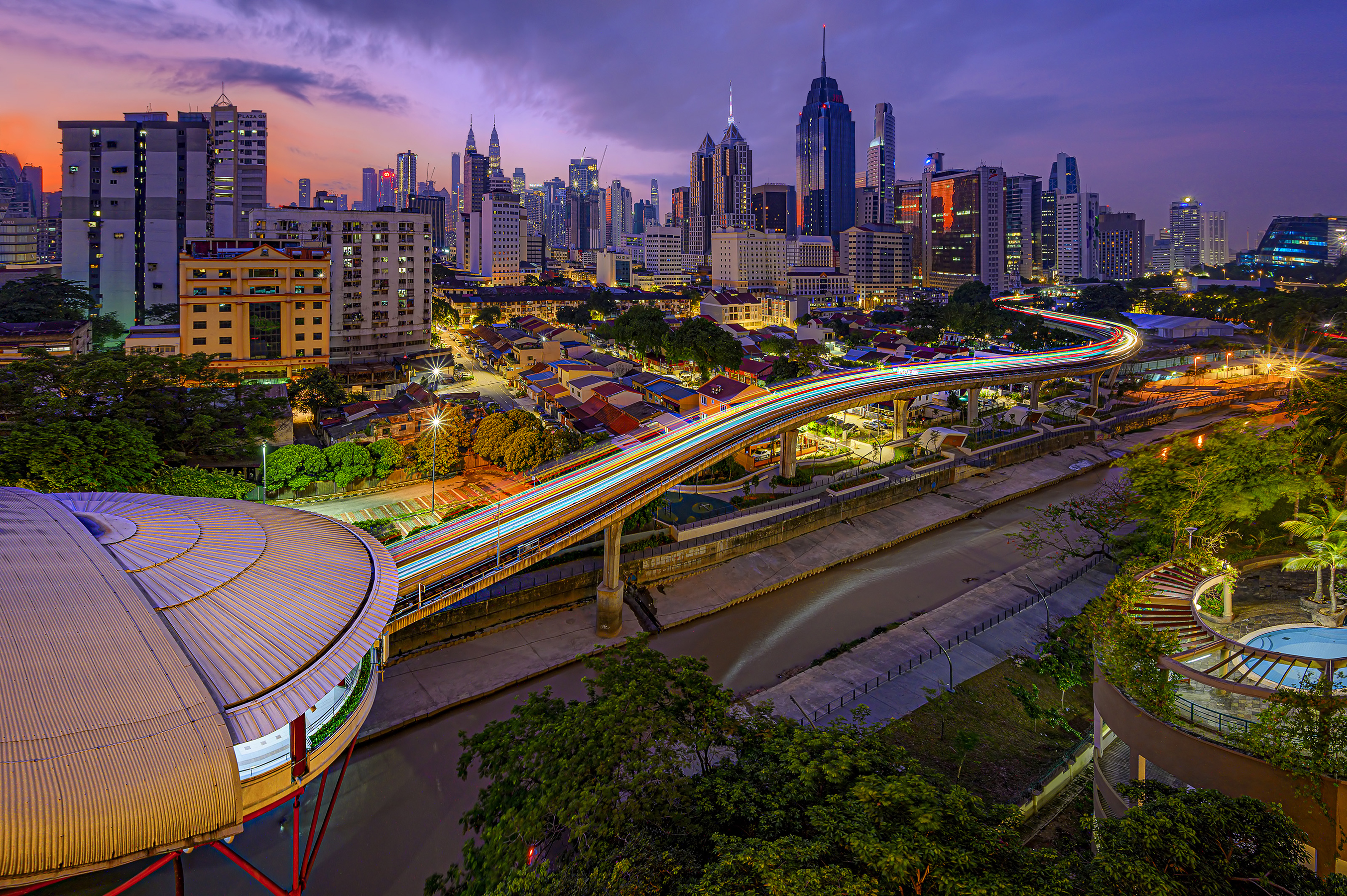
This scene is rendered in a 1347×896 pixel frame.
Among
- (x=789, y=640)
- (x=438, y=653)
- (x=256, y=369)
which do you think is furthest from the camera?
(x=256, y=369)

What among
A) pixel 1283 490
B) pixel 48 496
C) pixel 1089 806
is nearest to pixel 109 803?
pixel 48 496

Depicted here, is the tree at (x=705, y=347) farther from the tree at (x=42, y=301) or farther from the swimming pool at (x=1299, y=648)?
the tree at (x=42, y=301)

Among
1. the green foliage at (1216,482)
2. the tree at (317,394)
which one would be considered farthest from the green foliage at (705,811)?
the tree at (317,394)

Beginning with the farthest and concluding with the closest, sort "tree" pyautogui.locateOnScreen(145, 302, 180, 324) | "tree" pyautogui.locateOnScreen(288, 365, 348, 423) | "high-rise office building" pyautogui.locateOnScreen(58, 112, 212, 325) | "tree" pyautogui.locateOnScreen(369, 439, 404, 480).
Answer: "high-rise office building" pyautogui.locateOnScreen(58, 112, 212, 325)
"tree" pyautogui.locateOnScreen(145, 302, 180, 324)
"tree" pyautogui.locateOnScreen(288, 365, 348, 423)
"tree" pyautogui.locateOnScreen(369, 439, 404, 480)

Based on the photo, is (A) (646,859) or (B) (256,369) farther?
(B) (256,369)

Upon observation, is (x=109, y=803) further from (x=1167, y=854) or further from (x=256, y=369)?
(x=256, y=369)

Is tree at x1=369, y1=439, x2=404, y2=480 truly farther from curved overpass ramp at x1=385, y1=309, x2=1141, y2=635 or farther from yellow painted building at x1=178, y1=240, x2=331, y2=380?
yellow painted building at x1=178, y1=240, x2=331, y2=380

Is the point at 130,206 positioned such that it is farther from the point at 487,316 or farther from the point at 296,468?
the point at 296,468

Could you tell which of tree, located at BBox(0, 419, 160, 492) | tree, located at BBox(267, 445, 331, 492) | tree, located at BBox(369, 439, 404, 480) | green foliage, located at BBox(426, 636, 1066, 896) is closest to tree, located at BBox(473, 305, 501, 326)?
tree, located at BBox(369, 439, 404, 480)
